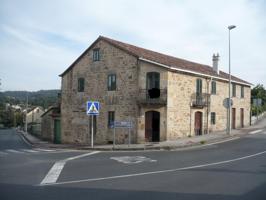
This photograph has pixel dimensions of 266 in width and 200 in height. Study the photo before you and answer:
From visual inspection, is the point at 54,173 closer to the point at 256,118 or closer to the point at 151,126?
the point at 151,126

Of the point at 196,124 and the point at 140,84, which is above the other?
the point at 140,84

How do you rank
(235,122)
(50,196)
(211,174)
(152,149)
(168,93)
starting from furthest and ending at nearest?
(235,122)
(168,93)
(152,149)
(211,174)
(50,196)

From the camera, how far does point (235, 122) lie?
33.8m

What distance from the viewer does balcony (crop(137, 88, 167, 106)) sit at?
23.7 meters

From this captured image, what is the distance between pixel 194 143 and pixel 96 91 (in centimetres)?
1035

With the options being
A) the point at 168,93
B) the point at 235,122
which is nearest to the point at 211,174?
the point at 168,93

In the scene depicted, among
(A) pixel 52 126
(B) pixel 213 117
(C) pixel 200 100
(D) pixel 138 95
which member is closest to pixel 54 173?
(D) pixel 138 95

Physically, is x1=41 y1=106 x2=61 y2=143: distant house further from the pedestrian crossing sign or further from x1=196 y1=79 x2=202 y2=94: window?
x1=196 y1=79 x2=202 y2=94: window

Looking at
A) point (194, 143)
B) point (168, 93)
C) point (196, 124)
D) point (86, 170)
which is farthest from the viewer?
point (196, 124)

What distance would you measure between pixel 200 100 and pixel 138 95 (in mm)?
5694

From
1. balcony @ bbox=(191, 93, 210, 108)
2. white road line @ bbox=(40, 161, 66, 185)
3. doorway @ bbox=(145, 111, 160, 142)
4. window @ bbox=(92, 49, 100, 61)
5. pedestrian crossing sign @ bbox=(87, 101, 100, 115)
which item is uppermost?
window @ bbox=(92, 49, 100, 61)

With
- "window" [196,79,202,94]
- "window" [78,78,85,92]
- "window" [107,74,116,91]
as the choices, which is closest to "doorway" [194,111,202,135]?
"window" [196,79,202,94]

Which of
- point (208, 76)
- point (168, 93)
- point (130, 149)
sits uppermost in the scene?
point (208, 76)

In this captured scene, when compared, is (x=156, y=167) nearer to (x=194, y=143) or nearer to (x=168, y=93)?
(x=194, y=143)
